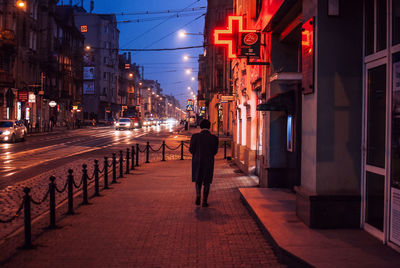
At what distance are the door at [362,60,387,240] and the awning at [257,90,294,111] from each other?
146 inches

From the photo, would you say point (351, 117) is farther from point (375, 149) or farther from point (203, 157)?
point (203, 157)

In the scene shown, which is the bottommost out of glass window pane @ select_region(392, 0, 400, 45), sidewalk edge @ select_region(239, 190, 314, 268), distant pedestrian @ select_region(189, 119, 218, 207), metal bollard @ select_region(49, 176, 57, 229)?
sidewalk edge @ select_region(239, 190, 314, 268)

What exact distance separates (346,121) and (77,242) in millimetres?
4393

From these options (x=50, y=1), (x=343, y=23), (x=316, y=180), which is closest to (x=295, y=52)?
(x=343, y=23)

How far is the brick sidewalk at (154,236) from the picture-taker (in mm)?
5531

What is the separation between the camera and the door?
5848 mm

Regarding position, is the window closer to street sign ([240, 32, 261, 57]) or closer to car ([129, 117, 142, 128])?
street sign ([240, 32, 261, 57])

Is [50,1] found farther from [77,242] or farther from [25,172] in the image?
[77,242]

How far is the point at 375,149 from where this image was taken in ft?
19.9

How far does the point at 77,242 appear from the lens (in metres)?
6.32

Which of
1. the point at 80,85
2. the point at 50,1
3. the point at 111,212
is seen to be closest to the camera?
the point at 111,212

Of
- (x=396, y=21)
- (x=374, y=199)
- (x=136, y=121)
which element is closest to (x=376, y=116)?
(x=374, y=199)

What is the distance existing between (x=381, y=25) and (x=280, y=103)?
4198mm

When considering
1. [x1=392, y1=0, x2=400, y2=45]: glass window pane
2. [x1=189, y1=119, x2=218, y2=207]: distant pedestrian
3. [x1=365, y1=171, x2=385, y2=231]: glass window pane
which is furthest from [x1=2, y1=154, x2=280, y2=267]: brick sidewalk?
Result: [x1=392, y1=0, x2=400, y2=45]: glass window pane
